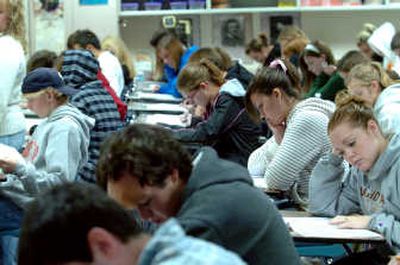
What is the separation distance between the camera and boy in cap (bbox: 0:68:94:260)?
9.90 ft

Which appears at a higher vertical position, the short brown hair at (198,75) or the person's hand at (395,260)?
the short brown hair at (198,75)

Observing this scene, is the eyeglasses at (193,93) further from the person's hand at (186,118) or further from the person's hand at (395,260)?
the person's hand at (395,260)

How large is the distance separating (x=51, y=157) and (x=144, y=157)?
57.3 inches

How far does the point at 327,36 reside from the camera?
27.6 ft

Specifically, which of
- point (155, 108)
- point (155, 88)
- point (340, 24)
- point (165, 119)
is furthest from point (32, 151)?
point (340, 24)

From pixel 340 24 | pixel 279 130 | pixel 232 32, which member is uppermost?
pixel 340 24

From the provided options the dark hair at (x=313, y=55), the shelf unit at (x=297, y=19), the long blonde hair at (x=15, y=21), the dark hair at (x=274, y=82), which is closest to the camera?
the dark hair at (x=274, y=82)

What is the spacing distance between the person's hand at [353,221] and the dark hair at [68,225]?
1591 mm

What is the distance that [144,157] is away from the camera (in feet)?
5.76

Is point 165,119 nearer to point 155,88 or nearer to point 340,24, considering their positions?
point 155,88

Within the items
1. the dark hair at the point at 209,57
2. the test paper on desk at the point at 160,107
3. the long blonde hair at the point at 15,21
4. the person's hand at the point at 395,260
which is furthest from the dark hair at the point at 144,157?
the test paper on desk at the point at 160,107

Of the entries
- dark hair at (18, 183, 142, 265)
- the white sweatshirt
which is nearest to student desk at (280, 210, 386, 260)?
dark hair at (18, 183, 142, 265)

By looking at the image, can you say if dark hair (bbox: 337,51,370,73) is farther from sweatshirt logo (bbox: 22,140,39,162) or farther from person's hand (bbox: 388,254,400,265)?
person's hand (bbox: 388,254,400,265)

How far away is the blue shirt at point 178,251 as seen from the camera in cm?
121
